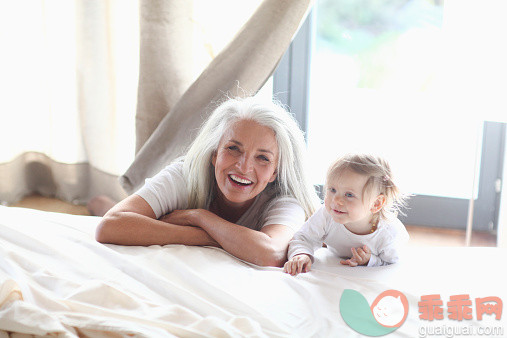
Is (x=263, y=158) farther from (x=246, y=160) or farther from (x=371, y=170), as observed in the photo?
(x=371, y=170)

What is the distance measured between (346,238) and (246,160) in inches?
14.3

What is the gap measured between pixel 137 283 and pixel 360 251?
1.98 ft

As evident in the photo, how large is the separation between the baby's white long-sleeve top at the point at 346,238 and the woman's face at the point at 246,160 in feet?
0.65

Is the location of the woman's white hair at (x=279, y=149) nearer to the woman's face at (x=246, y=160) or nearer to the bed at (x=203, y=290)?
the woman's face at (x=246, y=160)

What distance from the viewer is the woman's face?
1852 millimetres

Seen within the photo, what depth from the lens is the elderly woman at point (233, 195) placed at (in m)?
1.79

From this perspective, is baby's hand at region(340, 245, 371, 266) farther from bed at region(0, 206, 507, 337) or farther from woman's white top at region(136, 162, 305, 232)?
woman's white top at region(136, 162, 305, 232)

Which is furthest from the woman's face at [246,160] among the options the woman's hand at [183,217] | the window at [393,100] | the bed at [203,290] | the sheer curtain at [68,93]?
the sheer curtain at [68,93]

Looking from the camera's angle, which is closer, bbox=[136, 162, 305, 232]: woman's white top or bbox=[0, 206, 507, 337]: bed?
bbox=[0, 206, 507, 337]: bed

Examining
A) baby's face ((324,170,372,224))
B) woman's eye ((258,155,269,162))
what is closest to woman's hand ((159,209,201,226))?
woman's eye ((258,155,269,162))

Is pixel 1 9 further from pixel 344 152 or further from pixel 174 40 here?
pixel 344 152

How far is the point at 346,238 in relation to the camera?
1.76m

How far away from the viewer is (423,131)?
11.0 ft

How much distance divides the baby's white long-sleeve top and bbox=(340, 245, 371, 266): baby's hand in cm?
2
